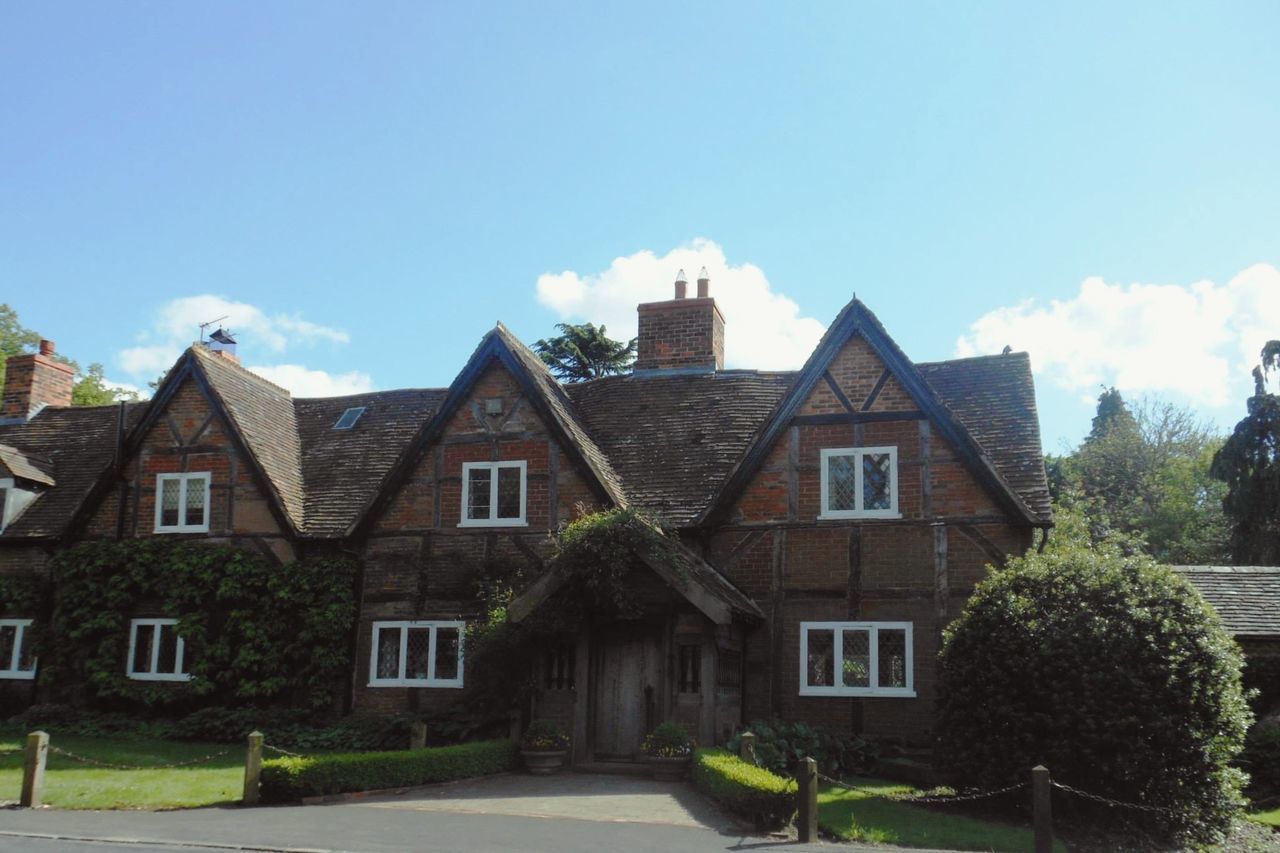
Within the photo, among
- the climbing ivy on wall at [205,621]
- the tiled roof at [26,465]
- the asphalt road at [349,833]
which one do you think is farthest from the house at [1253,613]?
the tiled roof at [26,465]

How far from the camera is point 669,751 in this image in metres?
17.4

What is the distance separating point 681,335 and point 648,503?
17.5 ft

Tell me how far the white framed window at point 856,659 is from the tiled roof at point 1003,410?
135 inches

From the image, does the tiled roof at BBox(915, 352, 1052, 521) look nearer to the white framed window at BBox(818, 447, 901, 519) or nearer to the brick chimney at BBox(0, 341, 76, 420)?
the white framed window at BBox(818, 447, 901, 519)

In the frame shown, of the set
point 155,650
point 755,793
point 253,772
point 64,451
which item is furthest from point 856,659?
point 64,451

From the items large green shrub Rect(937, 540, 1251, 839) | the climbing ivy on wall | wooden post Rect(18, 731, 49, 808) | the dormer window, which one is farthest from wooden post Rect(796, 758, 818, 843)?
the dormer window

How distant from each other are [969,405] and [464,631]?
35.7ft

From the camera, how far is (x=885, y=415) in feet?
70.5

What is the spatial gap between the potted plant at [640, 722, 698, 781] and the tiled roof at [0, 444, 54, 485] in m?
16.9

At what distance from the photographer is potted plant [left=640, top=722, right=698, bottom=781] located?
17.3 metres

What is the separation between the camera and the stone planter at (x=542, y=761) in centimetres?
1808

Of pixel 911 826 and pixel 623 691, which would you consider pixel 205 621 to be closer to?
pixel 623 691

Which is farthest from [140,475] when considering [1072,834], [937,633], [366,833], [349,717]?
[1072,834]

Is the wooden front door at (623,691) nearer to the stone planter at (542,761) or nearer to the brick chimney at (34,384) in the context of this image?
the stone planter at (542,761)
